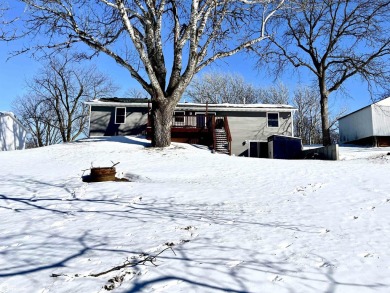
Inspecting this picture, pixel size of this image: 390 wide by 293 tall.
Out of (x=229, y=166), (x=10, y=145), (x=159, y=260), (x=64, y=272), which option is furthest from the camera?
(x=10, y=145)

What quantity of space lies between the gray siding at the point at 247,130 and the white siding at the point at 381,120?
747 cm

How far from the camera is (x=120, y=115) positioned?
2234 cm

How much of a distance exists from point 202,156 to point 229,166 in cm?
221

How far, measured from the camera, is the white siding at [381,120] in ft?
77.3

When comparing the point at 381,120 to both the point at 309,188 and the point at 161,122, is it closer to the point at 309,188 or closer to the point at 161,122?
the point at 161,122

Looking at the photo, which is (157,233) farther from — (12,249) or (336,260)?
(336,260)

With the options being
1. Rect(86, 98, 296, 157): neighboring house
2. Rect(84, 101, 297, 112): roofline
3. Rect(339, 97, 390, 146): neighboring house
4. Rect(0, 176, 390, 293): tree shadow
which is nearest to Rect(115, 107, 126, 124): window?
Rect(86, 98, 296, 157): neighboring house

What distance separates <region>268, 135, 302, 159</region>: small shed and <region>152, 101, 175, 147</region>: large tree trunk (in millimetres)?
9075

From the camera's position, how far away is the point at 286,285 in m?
2.80

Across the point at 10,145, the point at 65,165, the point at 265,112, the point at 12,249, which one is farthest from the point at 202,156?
the point at 10,145

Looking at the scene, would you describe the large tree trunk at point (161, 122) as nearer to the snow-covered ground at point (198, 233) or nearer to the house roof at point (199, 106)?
the snow-covered ground at point (198, 233)

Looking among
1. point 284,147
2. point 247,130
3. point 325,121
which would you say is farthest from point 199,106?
point 325,121

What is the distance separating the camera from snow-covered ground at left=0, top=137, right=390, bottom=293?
2.97 metres

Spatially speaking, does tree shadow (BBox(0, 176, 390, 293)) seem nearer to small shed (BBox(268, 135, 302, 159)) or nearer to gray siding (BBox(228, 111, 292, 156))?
small shed (BBox(268, 135, 302, 159))
